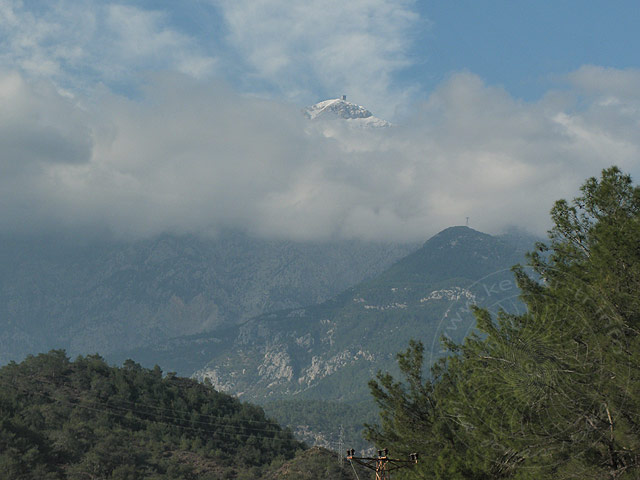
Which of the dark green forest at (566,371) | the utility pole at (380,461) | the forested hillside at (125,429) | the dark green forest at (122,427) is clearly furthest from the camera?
the forested hillside at (125,429)

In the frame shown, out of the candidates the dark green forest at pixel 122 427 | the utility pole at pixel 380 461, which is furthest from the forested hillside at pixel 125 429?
the utility pole at pixel 380 461

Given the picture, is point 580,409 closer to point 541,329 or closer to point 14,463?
point 541,329

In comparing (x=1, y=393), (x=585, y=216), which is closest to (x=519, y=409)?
(x=585, y=216)

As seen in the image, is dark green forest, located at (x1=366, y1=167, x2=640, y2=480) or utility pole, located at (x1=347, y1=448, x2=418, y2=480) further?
utility pole, located at (x1=347, y1=448, x2=418, y2=480)

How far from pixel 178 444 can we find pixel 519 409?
113955 millimetres

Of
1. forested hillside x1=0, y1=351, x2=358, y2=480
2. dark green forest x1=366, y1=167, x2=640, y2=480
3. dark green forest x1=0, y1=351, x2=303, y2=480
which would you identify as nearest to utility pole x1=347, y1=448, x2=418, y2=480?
dark green forest x1=366, y1=167, x2=640, y2=480

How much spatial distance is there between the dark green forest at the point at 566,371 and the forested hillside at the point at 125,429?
6729 cm

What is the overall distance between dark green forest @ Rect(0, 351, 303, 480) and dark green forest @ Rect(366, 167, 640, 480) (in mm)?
67164

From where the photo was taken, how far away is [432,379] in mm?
35062

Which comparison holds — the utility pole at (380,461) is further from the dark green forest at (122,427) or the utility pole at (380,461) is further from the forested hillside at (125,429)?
the forested hillside at (125,429)

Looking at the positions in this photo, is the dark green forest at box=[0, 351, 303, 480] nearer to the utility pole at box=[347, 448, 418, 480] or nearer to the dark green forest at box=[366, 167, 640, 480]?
the utility pole at box=[347, 448, 418, 480]

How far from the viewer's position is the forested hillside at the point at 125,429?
8819cm

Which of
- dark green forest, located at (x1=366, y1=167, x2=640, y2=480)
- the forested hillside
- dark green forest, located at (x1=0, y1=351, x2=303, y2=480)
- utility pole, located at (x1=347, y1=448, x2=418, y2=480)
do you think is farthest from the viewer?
the forested hillside

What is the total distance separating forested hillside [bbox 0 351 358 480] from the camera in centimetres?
8819
